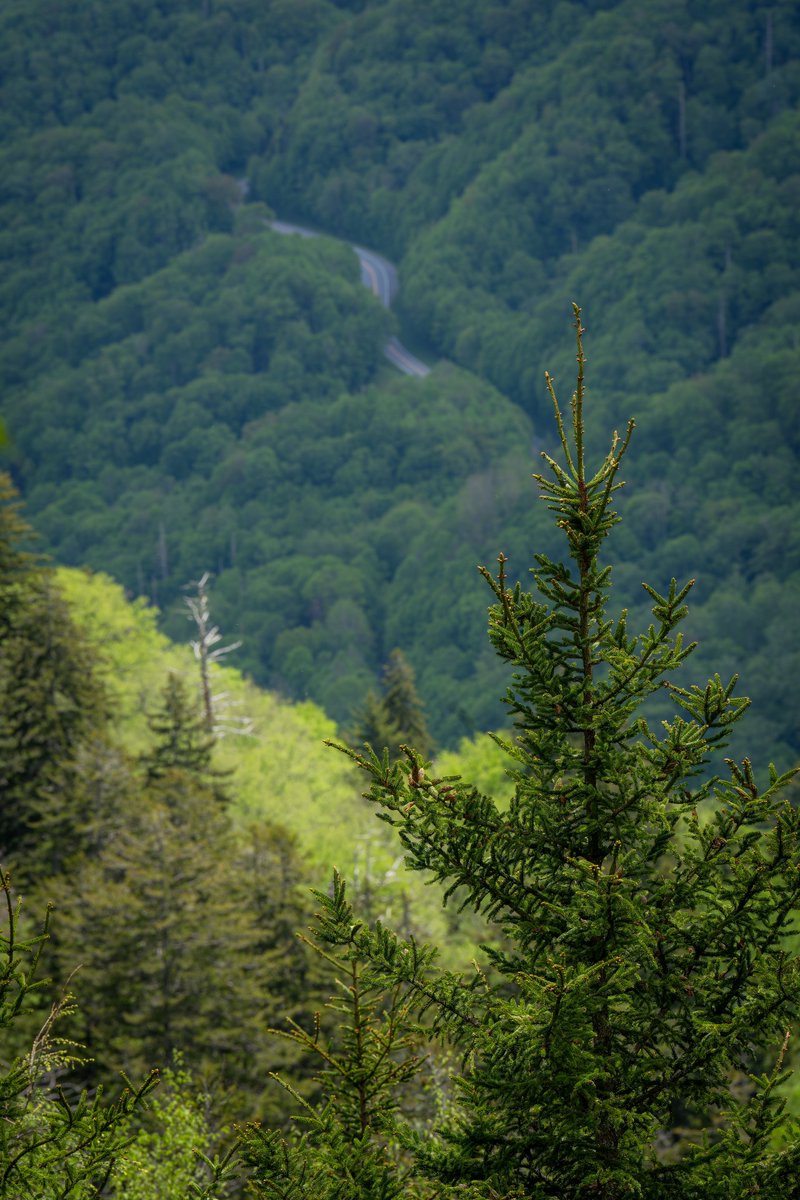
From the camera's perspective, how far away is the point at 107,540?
190750 millimetres

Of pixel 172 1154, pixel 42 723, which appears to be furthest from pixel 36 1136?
pixel 42 723

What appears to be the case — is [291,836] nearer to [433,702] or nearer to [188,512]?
[433,702]

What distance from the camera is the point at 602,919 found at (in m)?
7.79

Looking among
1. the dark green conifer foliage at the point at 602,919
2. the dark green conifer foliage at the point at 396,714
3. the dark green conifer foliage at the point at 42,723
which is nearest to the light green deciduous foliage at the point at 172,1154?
the dark green conifer foliage at the point at 602,919

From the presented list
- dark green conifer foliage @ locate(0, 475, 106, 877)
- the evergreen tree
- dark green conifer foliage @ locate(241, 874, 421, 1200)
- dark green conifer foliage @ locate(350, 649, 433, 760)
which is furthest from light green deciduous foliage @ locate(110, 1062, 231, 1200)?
dark green conifer foliage @ locate(350, 649, 433, 760)

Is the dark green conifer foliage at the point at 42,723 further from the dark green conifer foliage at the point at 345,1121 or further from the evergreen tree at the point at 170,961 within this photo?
the dark green conifer foliage at the point at 345,1121

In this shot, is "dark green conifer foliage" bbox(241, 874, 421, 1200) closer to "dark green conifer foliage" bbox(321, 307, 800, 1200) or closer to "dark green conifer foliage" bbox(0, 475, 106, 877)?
"dark green conifer foliage" bbox(321, 307, 800, 1200)

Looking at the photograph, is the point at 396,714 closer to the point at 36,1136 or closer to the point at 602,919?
the point at 36,1136

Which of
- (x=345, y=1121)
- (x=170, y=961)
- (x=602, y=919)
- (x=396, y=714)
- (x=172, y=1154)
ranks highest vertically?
(x=602, y=919)

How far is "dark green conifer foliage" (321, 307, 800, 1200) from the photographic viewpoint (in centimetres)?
770

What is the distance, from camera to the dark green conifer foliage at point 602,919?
25.3 feet

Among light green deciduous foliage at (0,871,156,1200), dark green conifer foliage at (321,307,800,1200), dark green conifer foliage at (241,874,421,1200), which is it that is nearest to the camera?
light green deciduous foliage at (0,871,156,1200)

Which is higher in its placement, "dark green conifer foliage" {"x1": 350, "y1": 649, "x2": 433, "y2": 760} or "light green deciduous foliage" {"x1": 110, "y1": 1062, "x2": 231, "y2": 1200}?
"light green deciduous foliage" {"x1": 110, "y1": 1062, "x2": 231, "y2": 1200}

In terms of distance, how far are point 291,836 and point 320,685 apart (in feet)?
388
